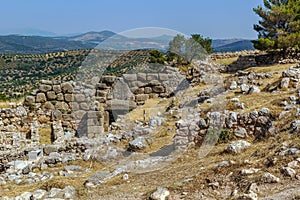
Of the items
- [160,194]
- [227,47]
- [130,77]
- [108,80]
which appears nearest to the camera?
[160,194]

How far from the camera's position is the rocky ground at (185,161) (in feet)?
18.1

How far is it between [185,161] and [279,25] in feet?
63.2

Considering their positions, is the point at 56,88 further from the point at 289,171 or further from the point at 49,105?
the point at 289,171

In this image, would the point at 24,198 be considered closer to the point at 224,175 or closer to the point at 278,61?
the point at 224,175

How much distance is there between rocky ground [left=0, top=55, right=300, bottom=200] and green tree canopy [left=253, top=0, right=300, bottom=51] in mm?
12300

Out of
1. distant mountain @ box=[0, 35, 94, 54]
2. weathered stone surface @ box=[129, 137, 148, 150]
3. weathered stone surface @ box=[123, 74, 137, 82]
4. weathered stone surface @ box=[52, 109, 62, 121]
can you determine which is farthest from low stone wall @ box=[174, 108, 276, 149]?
distant mountain @ box=[0, 35, 94, 54]

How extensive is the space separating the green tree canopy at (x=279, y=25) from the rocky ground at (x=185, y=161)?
12.3 metres

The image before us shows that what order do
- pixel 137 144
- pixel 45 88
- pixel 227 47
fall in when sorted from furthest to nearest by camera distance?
1. pixel 227 47
2. pixel 45 88
3. pixel 137 144

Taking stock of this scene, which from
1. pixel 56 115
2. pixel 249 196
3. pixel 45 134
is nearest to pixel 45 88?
pixel 56 115

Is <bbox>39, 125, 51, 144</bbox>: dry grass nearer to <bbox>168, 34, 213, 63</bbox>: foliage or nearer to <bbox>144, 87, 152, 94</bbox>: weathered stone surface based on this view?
<bbox>144, 87, 152, 94</bbox>: weathered stone surface

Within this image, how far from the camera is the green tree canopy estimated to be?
2284cm

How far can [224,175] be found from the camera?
5816mm

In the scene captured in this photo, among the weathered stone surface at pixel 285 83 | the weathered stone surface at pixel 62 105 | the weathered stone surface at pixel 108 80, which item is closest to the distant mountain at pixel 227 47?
the weathered stone surface at pixel 108 80

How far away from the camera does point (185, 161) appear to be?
760 cm
